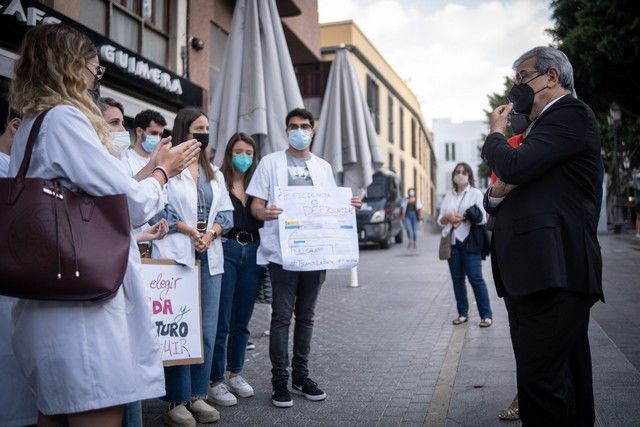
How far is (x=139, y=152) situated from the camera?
14.9 feet

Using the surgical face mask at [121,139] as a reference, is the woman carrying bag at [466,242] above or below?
below

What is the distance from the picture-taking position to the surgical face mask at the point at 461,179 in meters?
7.85

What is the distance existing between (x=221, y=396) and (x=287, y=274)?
3.41 feet

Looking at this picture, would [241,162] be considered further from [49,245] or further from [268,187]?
[49,245]

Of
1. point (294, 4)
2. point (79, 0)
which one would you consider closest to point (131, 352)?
point (79, 0)

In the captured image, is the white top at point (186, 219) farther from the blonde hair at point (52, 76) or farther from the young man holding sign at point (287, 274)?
the blonde hair at point (52, 76)

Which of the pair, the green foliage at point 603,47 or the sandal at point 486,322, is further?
the green foliage at point 603,47

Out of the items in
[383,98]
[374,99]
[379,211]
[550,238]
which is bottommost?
[550,238]

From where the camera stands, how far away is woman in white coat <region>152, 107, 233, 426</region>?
408 cm

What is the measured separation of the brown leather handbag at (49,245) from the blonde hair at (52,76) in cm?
27

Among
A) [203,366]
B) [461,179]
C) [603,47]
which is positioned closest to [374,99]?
[603,47]

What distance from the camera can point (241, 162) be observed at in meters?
5.15

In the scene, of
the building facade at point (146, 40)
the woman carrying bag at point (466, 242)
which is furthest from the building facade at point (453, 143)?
the woman carrying bag at point (466, 242)

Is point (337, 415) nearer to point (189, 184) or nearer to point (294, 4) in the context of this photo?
point (189, 184)
